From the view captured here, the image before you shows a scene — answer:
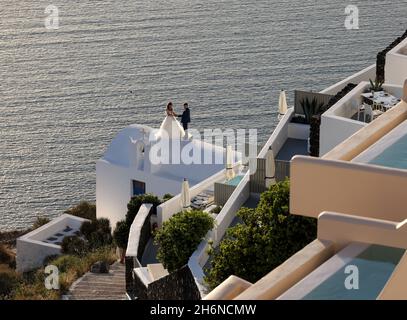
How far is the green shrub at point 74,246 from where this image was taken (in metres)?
31.8

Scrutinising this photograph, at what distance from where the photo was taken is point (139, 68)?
7219cm

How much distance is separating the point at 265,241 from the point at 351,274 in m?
7.70

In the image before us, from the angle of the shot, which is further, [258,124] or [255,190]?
[258,124]

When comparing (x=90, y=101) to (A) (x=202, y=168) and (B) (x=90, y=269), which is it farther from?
(B) (x=90, y=269)

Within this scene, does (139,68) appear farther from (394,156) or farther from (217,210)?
(394,156)

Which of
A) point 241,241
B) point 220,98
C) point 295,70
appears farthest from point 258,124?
point 241,241

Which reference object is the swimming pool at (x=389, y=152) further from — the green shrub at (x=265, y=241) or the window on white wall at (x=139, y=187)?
the window on white wall at (x=139, y=187)

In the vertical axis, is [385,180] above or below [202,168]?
above

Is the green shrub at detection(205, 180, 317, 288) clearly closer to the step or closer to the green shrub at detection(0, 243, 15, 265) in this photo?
the step

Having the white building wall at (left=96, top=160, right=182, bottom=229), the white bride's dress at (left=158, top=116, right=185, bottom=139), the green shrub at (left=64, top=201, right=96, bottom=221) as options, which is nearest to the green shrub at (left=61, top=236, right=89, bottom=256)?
the white building wall at (left=96, top=160, right=182, bottom=229)

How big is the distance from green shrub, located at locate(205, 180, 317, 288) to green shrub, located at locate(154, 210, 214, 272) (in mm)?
2459

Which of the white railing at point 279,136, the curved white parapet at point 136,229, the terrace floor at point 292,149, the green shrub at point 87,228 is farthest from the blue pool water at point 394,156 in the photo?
→ the green shrub at point 87,228

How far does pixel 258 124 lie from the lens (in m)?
60.3

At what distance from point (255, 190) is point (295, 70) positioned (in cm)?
4580
